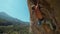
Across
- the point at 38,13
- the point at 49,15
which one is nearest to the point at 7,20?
the point at 38,13

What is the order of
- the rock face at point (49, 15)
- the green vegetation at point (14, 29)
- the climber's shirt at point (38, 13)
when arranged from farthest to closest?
the green vegetation at point (14, 29)
the climber's shirt at point (38, 13)
the rock face at point (49, 15)

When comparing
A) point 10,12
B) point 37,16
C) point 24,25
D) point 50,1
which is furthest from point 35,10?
point 10,12

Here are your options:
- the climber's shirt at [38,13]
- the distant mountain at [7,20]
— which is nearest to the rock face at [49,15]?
the climber's shirt at [38,13]

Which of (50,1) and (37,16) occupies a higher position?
(50,1)

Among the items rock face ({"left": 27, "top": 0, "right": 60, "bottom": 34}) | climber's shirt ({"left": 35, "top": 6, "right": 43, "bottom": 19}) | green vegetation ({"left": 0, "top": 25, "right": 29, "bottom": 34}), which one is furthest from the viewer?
green vegetation ({"left": 0, "top": 25, "right": 29, "bottom": 34})

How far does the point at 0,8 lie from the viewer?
2.25 metres

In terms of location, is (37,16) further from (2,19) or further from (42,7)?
(2,19)

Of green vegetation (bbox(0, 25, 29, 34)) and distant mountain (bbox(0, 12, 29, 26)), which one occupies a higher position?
distant mountain (bbox(0, 12, 29, 26))

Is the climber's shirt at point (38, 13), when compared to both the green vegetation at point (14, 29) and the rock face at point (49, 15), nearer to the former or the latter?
the rock face at point (49, 15)

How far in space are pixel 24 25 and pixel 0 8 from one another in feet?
1.44

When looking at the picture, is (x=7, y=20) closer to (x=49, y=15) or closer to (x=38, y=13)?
(x=38, y=13)

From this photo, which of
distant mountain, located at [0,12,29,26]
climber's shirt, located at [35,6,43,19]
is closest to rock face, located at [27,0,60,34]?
climber's shirt, located at [35,6,43,19]

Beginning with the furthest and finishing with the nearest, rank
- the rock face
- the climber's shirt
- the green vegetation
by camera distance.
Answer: the green vegetation → the climber's shirt → the rock face

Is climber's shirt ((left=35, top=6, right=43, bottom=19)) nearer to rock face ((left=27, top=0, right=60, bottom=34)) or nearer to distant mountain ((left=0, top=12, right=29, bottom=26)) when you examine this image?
rock face ((left=27, top=0, right=60, bottom=34))
